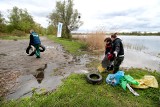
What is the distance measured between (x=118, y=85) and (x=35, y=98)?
2.93 metres

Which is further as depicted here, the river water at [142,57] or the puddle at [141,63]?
the river water at [142,57]

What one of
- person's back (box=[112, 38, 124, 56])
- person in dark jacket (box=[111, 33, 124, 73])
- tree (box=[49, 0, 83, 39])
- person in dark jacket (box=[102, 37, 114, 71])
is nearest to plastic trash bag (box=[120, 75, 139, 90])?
person in dark jacket (box=[111, 33, 124, 73])

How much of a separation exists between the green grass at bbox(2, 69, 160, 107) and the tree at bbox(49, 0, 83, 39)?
19.8 meters

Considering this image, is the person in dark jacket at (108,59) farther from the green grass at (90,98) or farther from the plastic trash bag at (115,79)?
the green grass at (90,98)

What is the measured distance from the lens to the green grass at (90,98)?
395cm

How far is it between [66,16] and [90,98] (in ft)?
68.7

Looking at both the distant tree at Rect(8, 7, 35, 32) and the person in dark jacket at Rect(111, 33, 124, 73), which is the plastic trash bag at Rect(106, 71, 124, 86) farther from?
the distant tree at Rect(8, 7, 35, 32)

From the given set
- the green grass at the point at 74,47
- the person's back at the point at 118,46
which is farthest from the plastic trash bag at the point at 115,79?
the green grass at the point at 74,47

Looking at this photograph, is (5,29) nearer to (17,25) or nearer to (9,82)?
(17,25)

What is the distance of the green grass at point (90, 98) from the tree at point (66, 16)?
19821 mm

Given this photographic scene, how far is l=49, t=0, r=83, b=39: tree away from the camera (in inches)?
912

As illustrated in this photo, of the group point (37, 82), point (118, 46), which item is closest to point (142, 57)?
point (118, 46)

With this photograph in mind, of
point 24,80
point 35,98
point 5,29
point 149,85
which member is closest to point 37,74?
point 24,80

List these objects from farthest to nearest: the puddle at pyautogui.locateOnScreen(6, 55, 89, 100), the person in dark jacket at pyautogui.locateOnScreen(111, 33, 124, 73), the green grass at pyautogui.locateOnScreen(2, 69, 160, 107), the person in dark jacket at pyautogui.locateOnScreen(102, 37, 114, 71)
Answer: the person in dark jacket at pyautogui.locateOnScreen(102, 37, 114, 71) → the person in dark jacket at pyautogui.locateOnScreen(111, 33, 124, 73) → the puddle at pyautogui.locateOnScreen(6, 55, 89, 100) → the green grass at pyautogui.locateOnScreen(2, 69, 160, 107)
